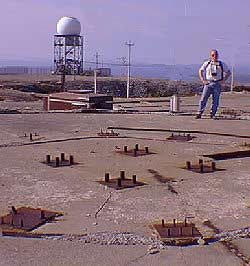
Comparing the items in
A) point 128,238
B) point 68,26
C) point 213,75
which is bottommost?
point 128,238

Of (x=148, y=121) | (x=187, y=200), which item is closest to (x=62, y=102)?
(x=148, y=121)

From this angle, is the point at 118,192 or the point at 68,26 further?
the point at 68,26

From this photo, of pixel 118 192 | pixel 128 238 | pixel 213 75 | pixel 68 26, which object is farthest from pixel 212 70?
pixel 68 26

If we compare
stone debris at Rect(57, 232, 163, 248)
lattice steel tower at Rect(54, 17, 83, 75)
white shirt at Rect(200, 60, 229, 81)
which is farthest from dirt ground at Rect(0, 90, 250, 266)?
lattice steel tower at Rect(54, 17, 83, 75)

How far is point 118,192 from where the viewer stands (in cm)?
599

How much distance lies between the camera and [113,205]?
5.52 meters

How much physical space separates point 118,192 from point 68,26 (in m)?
54.3

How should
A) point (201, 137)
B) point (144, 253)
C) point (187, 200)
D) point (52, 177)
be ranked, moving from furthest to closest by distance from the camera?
point (201, 137) < point (52, 177) < point (187, 200) < point (144, 253)

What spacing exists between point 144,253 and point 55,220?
3.57 ft

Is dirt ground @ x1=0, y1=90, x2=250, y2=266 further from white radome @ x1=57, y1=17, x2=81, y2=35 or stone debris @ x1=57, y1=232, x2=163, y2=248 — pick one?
white radome @ x1=57, y1=17, x2=81, y2=35

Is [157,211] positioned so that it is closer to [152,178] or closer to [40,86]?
[152,178]

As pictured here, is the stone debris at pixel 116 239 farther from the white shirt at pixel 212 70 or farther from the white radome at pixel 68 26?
the white radome at pixel 68 26

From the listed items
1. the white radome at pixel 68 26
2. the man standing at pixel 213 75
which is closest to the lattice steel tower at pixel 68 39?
the white radome at pixel 68 26

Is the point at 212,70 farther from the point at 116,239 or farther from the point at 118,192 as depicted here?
the point at 116,239
